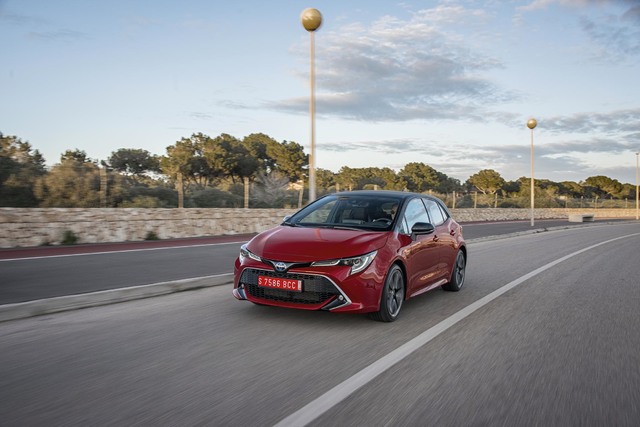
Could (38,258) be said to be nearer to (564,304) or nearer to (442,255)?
(442,255)

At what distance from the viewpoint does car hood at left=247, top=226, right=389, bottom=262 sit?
6.00 metres

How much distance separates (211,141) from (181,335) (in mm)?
44829

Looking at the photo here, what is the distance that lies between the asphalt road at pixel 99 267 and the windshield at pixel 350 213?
2793 millimetres

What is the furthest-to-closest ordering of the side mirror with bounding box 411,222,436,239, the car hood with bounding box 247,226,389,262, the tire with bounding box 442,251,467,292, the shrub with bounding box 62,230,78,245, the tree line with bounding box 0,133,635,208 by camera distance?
the tree line with bounding box 0,133,635,208 → the shrub with bounding box 62,230,78,245 → the tire with bounding box 442,251,467,292 → the side mirror with bounding box 411,222,436,239 → the car hood with bounding box 247,226,389,262

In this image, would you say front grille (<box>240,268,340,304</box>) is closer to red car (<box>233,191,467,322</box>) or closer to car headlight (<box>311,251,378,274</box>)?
red car (<box>233,191,467,322</box>)

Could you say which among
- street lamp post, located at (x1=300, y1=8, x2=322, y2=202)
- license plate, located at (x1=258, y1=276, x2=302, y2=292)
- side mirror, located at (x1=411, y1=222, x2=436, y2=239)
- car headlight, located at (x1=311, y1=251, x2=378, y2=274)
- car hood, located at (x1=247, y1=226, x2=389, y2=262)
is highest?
street lamp post, located at (x1=300, y1=8, x2=322, y2=202)

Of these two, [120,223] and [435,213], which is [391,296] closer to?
[435,213]

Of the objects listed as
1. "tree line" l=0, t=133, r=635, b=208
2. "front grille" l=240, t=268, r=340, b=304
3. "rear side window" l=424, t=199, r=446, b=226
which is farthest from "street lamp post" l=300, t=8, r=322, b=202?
"tree line" l=0, t=133, r=635, b=208

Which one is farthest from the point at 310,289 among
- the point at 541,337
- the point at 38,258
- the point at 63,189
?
the point at 63,189

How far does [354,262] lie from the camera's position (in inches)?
235

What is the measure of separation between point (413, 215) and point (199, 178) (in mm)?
41918

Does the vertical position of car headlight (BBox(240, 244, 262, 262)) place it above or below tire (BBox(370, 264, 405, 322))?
above

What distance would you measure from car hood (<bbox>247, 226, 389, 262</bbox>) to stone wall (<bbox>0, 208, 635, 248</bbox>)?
10847mm

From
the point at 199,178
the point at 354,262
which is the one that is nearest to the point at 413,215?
the point at 354,262
